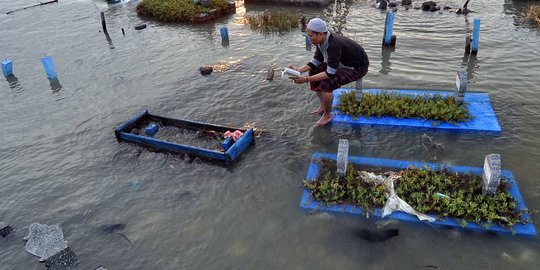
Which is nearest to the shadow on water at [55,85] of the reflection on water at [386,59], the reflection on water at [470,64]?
the reflection on water at [386,59]

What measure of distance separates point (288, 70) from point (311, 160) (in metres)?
1.85

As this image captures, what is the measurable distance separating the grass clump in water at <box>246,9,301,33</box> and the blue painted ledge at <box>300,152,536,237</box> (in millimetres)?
8708

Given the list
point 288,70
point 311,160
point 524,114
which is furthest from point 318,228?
point 524,114

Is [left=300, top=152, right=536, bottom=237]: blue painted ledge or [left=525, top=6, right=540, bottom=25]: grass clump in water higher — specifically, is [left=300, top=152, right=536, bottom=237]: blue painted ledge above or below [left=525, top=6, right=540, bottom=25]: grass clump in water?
below

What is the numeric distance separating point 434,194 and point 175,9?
49.2 ft

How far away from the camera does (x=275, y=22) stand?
1526 centimetres

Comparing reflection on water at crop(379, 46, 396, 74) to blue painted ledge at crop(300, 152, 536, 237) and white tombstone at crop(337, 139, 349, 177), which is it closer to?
blue painted ledge at crop(300, 152, 536, 237)

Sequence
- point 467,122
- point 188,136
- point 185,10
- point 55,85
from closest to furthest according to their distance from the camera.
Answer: point 467,122 → point 188,136 → point 55,85 → point 185,10

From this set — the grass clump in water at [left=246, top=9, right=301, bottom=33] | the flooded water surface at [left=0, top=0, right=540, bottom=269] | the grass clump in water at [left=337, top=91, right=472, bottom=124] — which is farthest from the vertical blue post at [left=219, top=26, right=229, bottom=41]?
the grass clump in water at [left=337, top=91, right=472, bottom=124]

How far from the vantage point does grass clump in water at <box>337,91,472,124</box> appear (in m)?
8.24

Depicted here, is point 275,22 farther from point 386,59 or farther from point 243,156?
point 243,156

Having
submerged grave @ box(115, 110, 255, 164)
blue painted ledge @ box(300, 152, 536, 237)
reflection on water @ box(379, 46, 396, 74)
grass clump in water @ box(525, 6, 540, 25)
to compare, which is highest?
grass clump in water @ box(525, 6, 540, 25)

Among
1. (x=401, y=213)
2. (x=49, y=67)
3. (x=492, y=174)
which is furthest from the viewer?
(x=49, y=67)

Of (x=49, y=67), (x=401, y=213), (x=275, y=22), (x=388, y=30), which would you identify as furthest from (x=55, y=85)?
(x=401, y=213)
